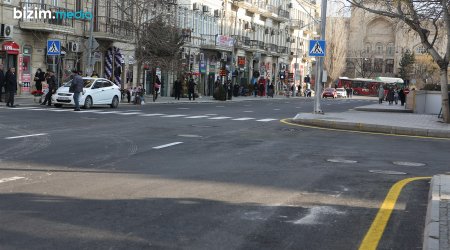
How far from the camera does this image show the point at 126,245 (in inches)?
219

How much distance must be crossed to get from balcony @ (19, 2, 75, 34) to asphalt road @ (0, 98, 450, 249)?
2143 cm

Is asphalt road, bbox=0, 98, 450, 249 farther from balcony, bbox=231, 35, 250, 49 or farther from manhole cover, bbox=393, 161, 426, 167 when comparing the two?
balcony, bbox=231, 35, 250, 49

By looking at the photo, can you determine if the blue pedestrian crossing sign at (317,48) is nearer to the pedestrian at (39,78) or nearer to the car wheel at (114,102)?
the car wheel at (114,102)

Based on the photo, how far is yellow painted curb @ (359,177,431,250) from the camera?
6.02 meters

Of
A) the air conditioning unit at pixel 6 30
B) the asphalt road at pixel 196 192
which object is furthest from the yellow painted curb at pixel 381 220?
the air conditioning unit at pixel 6 30

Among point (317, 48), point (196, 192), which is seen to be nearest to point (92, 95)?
point (317, 48)

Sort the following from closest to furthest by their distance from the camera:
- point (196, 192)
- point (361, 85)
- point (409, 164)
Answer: point (196, 192)
point (409, 164)
point (361, 85)

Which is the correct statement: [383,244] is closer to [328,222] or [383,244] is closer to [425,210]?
[328,222]

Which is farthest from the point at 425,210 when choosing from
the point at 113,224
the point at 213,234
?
the point at 113,224

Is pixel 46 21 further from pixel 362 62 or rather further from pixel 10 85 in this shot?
pixel 362 62

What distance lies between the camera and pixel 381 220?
7.07 metres

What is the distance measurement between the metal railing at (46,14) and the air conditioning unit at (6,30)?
1365mm

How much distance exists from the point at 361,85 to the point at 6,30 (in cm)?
9235

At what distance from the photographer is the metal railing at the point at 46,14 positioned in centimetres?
3578
